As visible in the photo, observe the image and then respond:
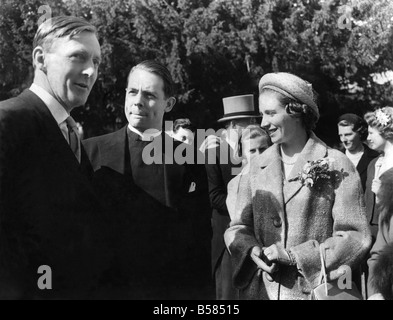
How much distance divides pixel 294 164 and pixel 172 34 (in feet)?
4.05

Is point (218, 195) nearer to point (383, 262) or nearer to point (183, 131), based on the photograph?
point (183, 131)

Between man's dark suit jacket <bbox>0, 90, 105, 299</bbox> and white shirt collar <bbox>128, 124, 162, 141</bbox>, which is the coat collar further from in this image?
man's dark suit jacket <bbox>0, 90, 105, 299</bbox>

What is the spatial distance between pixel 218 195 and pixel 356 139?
1056mm

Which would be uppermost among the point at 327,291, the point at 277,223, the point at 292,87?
the point at 292,87

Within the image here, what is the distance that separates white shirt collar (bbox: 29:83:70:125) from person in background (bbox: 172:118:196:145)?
0.62m

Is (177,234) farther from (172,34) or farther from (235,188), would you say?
(172,34)

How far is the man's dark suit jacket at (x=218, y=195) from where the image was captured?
3.04m

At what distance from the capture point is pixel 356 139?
3.77 meters

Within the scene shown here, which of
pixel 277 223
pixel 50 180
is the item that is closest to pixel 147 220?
pixel 50 180

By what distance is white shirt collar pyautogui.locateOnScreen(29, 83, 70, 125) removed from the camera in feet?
8.38

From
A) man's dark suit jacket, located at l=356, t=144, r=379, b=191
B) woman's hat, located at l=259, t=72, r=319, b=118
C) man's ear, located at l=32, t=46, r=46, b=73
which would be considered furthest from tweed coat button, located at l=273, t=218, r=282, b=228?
man's dark suit jacket, located at l=356, t=144, r=379, b=191

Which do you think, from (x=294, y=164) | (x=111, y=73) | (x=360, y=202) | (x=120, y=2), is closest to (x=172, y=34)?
(x=120, y=2)

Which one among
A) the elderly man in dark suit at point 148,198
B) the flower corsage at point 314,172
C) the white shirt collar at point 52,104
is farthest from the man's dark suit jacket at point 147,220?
the flower corsage at point 314,172

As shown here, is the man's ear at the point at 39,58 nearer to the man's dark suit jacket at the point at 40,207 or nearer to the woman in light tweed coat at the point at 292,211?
the man's dark suit jacket at the point at 40,207
